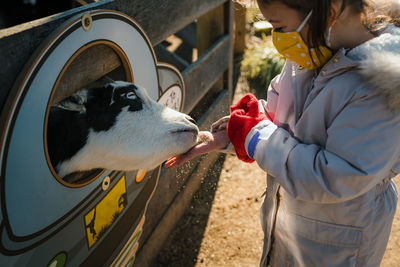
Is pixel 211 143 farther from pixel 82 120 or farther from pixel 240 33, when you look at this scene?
pixel 240 33

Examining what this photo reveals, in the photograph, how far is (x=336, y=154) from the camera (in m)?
1.25

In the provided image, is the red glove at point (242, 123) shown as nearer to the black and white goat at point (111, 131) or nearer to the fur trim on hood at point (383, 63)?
the black and white goat at point (111, 131)

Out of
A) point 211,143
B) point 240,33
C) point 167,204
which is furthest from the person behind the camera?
point 240,33

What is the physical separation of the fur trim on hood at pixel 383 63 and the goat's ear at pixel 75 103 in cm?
94

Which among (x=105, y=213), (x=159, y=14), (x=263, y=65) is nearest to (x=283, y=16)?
(x=159, y=14)

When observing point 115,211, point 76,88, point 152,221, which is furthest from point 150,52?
point 152,221

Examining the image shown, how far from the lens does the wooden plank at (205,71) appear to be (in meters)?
2.65

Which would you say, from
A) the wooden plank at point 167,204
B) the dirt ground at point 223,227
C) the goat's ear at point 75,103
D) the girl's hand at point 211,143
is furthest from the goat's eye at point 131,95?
the dirt ground at point 223,227

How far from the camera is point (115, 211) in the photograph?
1.78 metres

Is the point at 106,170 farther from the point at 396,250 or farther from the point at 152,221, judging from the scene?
the point at 396,250

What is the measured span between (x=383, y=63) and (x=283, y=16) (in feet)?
1.13

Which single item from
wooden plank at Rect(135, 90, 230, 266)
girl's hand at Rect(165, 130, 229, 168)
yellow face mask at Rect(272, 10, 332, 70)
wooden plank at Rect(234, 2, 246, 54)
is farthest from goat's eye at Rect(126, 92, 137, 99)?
wooden plank at Rect(234, 2, 246, 54)

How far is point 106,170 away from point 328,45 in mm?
1027

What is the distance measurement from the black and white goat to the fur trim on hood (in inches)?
25.5
